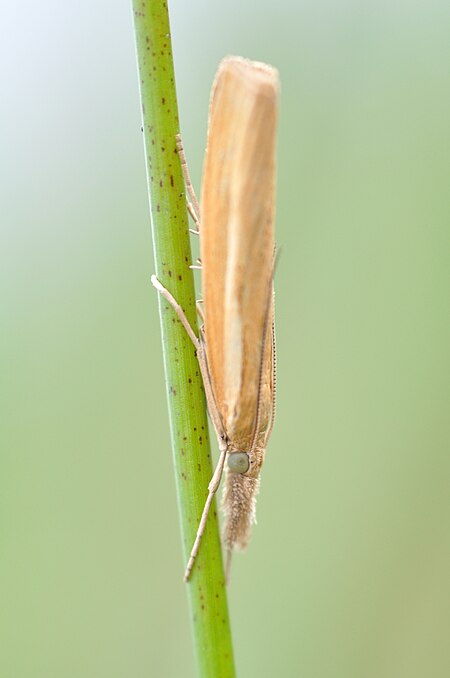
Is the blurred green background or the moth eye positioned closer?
the moth eye

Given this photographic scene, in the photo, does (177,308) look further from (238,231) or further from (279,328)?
(279,328)

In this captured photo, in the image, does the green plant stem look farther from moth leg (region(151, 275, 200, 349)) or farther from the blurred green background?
the blurred green background

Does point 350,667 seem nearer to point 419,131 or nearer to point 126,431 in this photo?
point 126,431

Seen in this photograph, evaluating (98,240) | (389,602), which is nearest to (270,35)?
(98,240)

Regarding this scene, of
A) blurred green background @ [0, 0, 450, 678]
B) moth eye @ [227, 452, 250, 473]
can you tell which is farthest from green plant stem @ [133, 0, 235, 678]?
blurred green background @ [0, 0, 450, 678]

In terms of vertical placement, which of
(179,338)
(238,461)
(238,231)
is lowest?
(238,461)

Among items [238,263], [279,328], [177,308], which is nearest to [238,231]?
[238,263]
